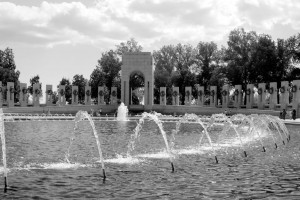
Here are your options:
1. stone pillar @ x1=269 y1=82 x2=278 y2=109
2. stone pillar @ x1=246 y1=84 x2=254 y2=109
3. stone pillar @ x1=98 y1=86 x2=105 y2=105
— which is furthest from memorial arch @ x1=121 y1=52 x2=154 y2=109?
stone pillar @ x1=269 y1=82 x2=278 y2=109

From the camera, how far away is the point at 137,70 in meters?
70.8

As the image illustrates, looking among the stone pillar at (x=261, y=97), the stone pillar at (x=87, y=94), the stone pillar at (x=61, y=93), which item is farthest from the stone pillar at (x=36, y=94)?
the stone pillar at (x=261, y=97)

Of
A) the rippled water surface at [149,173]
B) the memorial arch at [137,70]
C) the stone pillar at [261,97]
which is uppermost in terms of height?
the memorial arch at [137,70]

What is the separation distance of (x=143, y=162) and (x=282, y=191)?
5.92 m

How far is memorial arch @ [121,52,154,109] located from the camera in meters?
70.0

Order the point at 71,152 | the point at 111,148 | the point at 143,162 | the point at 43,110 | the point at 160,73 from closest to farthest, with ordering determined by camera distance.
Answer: the point at 143,162 → the point at 71,152 → the point at 111,148 → the point at 43,110 → the point at 160,73

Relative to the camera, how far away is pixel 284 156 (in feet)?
61.1

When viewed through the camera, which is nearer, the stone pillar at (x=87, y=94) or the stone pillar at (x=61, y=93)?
the stone pillar at (x=61, y=93)

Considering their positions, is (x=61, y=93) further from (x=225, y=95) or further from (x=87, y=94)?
(x=225, y=95)

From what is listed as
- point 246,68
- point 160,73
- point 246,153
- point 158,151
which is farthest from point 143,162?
point 160,73

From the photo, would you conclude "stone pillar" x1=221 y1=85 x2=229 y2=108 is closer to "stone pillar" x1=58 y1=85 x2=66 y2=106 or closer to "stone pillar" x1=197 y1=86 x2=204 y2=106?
"stone pillar" x1=197 y1=86 x2=204 y2=106

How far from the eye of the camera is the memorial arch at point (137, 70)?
70000 millimetres

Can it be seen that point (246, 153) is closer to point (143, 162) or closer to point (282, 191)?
point (143, 162)

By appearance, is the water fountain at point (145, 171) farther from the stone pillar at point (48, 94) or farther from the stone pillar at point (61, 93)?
the stone pillar at point (48, 94)
